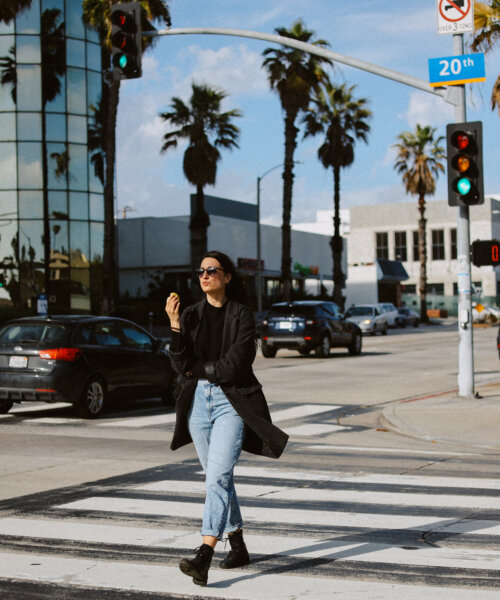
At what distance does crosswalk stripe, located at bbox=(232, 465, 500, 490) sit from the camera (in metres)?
8.38

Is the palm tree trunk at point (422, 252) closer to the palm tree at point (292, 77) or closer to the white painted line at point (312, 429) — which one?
the palm tree at point (292, 77)

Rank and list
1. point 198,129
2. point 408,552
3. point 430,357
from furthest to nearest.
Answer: point 198,129 → point 430,357 → point 408,552

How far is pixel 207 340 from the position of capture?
540cm

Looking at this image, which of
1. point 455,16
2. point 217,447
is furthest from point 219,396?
point 455,16

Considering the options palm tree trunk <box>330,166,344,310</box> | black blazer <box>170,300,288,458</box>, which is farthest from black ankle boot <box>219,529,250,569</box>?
palm tree trunk <box>330,166,344,310</box>

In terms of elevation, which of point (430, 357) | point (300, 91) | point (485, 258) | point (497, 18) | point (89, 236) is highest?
point (300, 91)

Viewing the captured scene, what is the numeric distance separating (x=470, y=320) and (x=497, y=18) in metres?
10.3

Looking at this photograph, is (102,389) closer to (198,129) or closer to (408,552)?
(408,552)

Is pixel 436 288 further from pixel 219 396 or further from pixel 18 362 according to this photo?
pixel 219 396

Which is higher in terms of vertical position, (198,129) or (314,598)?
(198,129)

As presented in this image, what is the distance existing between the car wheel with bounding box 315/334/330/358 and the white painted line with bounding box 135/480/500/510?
19.7m

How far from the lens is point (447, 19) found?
47.0 feet

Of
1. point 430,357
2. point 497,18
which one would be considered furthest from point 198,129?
point 497,18

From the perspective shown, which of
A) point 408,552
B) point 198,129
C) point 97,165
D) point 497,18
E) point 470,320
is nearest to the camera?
point 408,552
